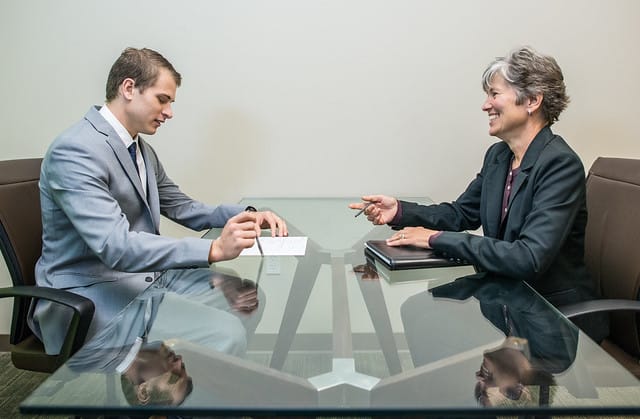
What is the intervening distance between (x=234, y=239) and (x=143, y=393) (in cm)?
64

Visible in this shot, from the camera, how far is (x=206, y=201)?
273 cm

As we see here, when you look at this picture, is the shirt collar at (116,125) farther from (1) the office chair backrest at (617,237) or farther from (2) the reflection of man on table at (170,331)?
(1) the office chair backrest at (617,237)

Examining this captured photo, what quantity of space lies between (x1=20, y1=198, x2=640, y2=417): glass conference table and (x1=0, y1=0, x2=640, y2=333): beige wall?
0.94 meters

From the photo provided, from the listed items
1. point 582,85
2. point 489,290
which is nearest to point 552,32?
point 582,85

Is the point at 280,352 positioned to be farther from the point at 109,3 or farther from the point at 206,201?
the point at 109,3

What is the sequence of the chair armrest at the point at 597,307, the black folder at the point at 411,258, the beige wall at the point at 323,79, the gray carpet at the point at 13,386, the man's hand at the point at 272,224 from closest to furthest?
1. the chair armrest at the point at 597,307
2. the black folder at the point at 411,258
3. the man's hand at the point at 272,224
4. the gray carpet at the point at 13,386
5. the beige wall at the point at 323,79

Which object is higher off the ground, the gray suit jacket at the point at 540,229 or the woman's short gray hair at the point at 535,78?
the woman's short gray hair at the point at 535,78

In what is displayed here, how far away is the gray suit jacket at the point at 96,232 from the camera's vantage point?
161cm

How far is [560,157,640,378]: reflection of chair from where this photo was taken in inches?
66.6

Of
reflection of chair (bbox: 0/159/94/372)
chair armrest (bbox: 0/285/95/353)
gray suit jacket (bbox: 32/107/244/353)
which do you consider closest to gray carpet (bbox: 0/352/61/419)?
reflection of chair (bbox: 0/159/94/372)

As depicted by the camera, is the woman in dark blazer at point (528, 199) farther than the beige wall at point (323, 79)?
No

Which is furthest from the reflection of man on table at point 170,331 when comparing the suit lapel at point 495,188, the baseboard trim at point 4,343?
the baseboard trim at point 4,343

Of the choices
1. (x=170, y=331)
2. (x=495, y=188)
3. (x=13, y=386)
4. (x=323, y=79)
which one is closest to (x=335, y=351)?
(x=170, y=331)

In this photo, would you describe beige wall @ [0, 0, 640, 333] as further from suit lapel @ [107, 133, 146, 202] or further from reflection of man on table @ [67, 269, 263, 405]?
reflection of man on table @ [67, 269, 263, 405]
